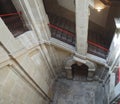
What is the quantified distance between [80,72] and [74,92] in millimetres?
1080

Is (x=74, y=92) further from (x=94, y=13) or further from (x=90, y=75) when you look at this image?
(x=94, y=13)

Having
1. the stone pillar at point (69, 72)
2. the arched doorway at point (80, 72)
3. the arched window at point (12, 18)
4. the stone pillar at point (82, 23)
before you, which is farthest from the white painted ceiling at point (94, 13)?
the arched window at point (12, 18)

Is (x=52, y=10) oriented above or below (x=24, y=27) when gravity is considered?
below

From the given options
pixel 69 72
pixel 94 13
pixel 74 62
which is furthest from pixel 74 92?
pixel 94 13

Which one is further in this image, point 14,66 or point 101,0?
point 101,0

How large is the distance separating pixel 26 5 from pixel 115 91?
400 centimetres

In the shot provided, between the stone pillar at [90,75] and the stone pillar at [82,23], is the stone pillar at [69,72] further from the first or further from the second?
the stone pillar at [82,23]

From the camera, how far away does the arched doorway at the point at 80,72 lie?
8.91m

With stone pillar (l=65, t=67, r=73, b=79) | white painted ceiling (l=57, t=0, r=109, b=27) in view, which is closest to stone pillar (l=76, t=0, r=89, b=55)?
stone pillar (l=65, t=67, r=73, b=79)

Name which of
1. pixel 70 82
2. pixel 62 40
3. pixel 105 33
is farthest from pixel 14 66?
pixel 105 33

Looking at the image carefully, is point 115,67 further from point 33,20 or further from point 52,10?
point 52,10

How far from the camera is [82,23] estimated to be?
20.1 feet

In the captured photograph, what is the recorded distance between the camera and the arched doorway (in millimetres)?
8913

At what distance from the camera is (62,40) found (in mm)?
7348
